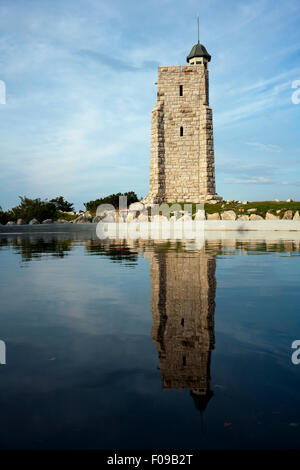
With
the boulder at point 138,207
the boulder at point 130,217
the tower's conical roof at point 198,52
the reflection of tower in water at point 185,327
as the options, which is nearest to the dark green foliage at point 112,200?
the boulder at point 138,207

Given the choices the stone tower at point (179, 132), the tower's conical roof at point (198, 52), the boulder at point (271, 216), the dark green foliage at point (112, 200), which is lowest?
the boulder at point (271, 216)

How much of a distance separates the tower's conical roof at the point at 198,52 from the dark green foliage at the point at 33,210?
72.3 feet

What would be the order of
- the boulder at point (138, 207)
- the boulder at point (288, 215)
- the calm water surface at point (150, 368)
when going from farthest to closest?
1. the boulder at point (138, 207)
2. the boulder at point (288, 215)
3. the calm water surface at point (150, 368)

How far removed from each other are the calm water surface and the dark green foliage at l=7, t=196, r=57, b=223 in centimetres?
3892

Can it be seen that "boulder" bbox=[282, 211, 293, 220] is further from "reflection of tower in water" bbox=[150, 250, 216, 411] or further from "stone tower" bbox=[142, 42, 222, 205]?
"reflection of tower in water" bbox=[150, 250, 216, 411]

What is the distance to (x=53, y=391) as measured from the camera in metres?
2.11

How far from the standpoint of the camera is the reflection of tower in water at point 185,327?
7.34 feet

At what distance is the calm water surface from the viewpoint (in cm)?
170

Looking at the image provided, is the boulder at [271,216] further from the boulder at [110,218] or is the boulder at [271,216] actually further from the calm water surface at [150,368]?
the calm water surface at [150,368]

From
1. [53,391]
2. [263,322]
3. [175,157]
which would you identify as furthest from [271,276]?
[175,157]

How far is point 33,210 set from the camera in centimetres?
4228

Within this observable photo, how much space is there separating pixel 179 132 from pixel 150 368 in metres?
36.2

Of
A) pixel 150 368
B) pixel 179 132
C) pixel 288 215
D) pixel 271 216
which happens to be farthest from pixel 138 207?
pixel 150 368

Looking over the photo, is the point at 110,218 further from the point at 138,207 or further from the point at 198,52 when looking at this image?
the point at 198,52
